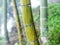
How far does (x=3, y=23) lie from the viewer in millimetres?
2240

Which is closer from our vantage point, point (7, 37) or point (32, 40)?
point (32, 40)

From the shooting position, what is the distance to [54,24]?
187 cm

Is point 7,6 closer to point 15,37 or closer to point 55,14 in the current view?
point 15,37

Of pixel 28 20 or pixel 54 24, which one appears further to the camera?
pixel 54 24

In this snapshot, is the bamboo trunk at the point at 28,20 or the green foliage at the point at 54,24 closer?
the bamboo trunk at the point at 28,20

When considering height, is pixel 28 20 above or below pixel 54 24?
above

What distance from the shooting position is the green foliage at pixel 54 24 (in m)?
1.64

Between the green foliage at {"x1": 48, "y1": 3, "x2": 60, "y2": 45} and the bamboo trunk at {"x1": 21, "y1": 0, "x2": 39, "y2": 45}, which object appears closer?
the bamboo trunk at {"x1": 21, "y1": 0, "x2": 39, "y2": 45}

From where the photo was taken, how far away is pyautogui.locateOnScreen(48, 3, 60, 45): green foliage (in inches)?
64.5

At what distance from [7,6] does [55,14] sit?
76 cm

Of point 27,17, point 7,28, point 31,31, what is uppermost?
point 27,17

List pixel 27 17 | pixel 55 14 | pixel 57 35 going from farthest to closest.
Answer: pixel 55 14, pixel 57 35, pixel 27 17

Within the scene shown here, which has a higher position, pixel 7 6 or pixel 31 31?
pixel 7 6

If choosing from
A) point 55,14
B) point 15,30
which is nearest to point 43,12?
point 55,14
